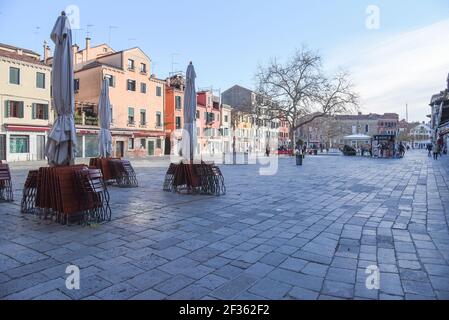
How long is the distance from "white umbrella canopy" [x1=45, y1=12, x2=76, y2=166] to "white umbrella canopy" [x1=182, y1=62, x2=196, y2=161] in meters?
3.53

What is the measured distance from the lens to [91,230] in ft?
16.1

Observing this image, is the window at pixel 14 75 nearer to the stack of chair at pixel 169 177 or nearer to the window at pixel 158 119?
the window at pixel 158 119

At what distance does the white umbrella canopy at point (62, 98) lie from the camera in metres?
5.44

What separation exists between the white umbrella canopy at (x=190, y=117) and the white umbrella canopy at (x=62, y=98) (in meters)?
3.53

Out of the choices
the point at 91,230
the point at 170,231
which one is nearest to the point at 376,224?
the point at 170,231

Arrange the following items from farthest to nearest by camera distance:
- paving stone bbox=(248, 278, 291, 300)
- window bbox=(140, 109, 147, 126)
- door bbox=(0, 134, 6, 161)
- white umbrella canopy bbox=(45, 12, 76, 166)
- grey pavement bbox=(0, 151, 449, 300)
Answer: window bbox=(140, 109, 147, 126)
door bbox=(0, 134, 6, 161)
white umbrella canopy bbox=(45, 12, 76, 166)
grey pavement bbox=(0, 151, 449, 300)
paving stone bbox=(248, 278, 291, 300)

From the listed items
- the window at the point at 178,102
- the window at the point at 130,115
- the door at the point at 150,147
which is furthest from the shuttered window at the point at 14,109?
the window at the point at 178,102

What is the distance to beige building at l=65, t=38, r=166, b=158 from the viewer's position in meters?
31.5

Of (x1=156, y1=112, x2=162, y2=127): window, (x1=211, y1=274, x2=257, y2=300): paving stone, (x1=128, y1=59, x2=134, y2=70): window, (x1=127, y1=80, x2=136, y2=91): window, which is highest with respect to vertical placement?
(x1=128, y1=59, x2=134, y2=70): window

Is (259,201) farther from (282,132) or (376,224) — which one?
(282,132)

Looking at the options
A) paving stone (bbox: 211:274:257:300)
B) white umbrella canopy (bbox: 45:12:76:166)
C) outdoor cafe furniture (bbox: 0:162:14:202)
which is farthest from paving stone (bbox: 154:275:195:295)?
outdoor cafe furniture (bbox: 0:162:14:202)

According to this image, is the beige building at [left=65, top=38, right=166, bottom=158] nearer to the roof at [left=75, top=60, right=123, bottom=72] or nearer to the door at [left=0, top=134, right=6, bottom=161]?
the roof at [left=75, top=60, right=123, bottom=72]

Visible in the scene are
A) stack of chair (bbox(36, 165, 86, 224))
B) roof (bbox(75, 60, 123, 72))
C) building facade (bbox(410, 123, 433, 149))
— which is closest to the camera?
stack of chair (bbox(36, 165, 86, 224))

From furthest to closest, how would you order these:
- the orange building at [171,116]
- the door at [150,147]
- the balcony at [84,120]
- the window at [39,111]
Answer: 1. the orange building at [171,116]
2. the door at [150,147]
3. the balcony at [84,120]
4. the window at [39,111]
